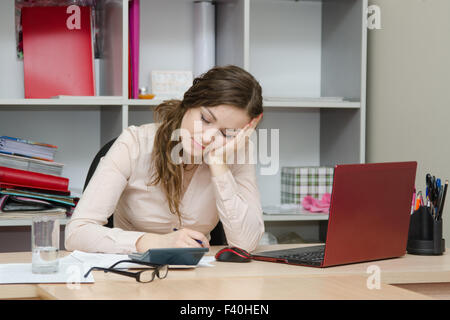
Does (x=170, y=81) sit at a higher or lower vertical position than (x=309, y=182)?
higher

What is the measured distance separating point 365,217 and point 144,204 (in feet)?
2.19

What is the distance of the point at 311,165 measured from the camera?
277 centimetres

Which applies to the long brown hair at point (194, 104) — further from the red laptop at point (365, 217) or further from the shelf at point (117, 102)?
the shelf at point (117, 102)

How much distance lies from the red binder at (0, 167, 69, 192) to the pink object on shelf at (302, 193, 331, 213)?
102cm

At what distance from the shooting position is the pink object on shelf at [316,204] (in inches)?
94.7

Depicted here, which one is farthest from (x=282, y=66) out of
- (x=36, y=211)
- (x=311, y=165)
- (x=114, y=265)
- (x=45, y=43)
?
(x=114, y=265)

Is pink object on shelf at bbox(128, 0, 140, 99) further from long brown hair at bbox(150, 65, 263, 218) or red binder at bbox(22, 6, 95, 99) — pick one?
long brown hair at bbox(150, 65, 263, 218)

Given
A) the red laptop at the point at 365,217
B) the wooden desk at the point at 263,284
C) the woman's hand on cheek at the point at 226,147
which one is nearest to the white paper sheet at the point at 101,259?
the wooden desk at the point at 263,284

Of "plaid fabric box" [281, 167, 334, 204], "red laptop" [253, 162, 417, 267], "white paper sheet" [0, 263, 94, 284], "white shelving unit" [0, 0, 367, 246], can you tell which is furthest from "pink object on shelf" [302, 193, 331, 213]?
"white paper sheet" [0, 263, 94, 284]

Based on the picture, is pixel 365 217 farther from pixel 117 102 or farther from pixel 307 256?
pixel 117 102

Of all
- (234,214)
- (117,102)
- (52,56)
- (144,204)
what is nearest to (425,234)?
(234,214)

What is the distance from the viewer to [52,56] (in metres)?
2.31

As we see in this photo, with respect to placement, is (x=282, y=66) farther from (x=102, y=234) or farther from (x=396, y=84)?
(x=102, y=234)

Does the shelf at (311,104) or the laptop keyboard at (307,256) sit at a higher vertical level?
the shelf at (311,104)
